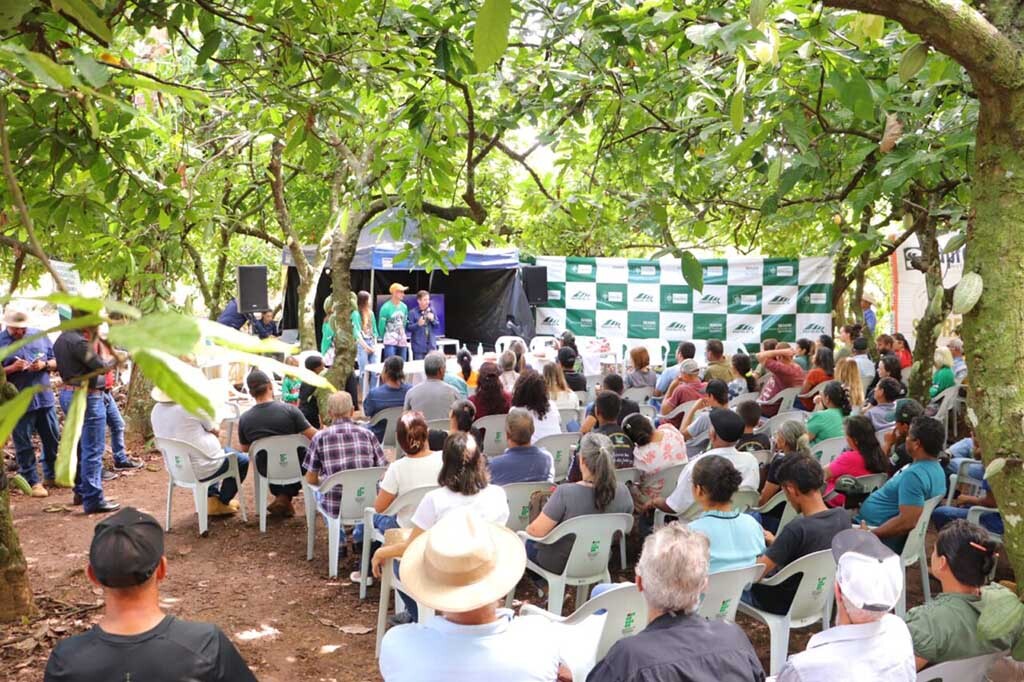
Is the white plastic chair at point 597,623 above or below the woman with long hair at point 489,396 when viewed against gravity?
below

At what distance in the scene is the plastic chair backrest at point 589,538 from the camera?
3.98 meters

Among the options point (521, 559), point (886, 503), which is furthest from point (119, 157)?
point (886, 503)

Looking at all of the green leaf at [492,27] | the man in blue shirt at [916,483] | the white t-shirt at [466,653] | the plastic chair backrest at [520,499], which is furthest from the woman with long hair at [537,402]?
the green leaf at [492,27]

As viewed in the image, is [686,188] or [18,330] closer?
[686,188]

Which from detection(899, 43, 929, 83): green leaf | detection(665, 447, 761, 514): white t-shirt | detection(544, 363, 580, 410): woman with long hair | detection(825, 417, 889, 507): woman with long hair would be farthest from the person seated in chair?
detection(544, 363, 580, 410): woman with long hair

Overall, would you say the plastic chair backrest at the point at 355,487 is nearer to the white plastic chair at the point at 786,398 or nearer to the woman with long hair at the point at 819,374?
the white plastic chair at the point at 786,398

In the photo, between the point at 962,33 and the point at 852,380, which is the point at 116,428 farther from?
the point at 962,33

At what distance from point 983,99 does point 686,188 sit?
2118 mm

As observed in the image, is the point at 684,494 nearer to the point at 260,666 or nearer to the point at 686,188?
the point at 686,188

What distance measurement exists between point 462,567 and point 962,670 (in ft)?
5.46

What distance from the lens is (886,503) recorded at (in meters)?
4.31

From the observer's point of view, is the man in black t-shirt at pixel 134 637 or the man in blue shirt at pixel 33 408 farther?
the man in blue shirt at pixel 33 408

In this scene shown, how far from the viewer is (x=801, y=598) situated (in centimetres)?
361

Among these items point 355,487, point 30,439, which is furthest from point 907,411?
point 30,439
